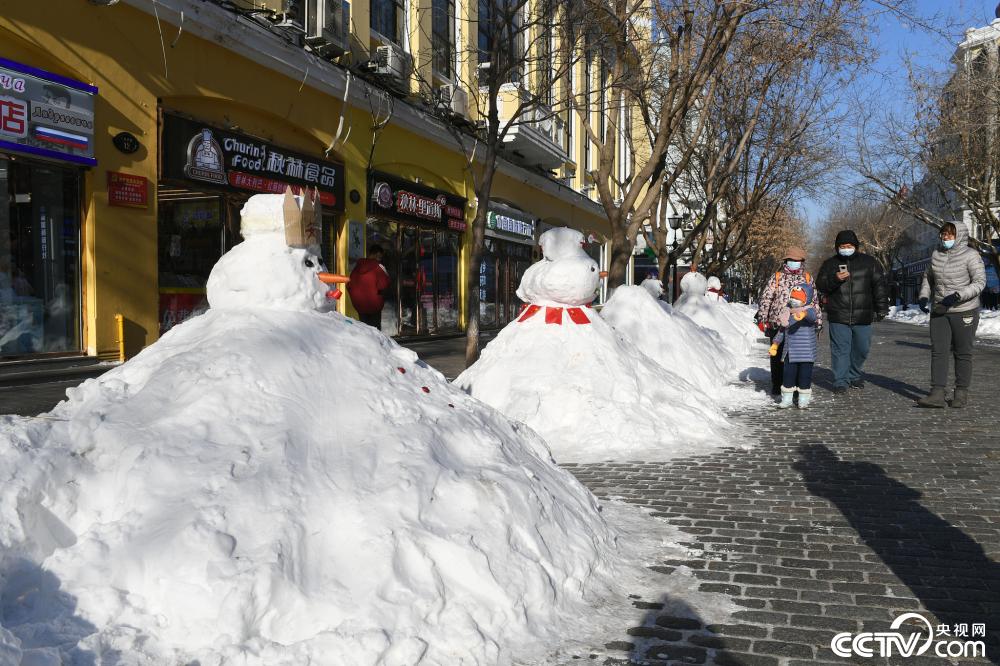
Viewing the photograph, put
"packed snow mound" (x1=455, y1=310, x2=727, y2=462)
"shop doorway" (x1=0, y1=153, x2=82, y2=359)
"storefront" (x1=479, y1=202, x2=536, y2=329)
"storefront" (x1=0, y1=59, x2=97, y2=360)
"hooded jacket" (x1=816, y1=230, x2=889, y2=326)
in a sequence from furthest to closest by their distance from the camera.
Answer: "storefront" (x1=479, y1=202, x2=536, y2=329)
"hooded jacket" (x1=816, y1=230, x2=889, y2=326)
"shop doorway" (x1=0, y1=153, x2=82, y2=359)
"storefront" (x1=0, y1=59, x2=97, y2=360)
"packed snow mound" (x1=455, y1=310, x2=727, y2=462)

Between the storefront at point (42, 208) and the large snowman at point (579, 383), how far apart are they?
16.4ft

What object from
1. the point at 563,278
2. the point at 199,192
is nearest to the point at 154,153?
the point at 199,192

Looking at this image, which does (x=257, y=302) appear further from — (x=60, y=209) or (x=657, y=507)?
(x=60, y=209)

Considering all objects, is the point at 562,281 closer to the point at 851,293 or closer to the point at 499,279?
the point at 851,293

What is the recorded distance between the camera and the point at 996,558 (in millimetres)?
3934

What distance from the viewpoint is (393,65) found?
1472cm

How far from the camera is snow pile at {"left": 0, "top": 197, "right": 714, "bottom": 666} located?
8.00 ft

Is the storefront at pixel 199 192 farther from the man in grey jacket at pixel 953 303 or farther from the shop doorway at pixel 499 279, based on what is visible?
the shop doorway at pixel 499 279

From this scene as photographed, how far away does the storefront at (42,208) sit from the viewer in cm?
842

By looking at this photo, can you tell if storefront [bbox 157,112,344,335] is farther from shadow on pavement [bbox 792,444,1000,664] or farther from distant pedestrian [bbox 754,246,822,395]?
shadow on pavement [bbox 792,444,1000,664]

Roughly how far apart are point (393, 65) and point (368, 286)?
6.29 meters

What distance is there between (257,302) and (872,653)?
306 cm

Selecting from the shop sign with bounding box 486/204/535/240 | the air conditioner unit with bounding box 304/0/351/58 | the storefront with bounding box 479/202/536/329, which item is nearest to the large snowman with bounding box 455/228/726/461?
the air conditioner unit with bounding box 304/0/351/58

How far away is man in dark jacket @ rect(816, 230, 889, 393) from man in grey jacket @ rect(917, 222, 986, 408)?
0.72 meters
